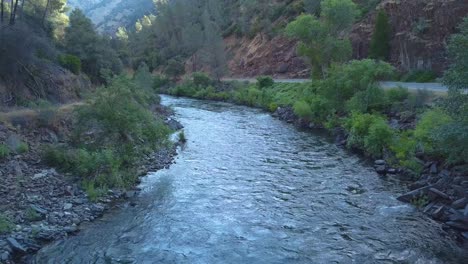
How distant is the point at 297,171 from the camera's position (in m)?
22.6

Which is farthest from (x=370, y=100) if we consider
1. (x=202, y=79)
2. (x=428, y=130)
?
(x=202, y=79)

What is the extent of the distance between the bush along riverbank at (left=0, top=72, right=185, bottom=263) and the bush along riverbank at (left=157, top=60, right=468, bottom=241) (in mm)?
12843

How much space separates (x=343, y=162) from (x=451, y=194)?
8.05 meters

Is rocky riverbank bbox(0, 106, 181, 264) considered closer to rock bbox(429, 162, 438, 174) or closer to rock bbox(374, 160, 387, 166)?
rock bbox(374, 160, 387, 166)

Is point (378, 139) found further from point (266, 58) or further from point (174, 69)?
point (174, 69)

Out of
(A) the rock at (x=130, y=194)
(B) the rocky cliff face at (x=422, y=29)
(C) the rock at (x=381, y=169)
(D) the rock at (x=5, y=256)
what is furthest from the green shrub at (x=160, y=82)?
(D) the rock at (x=5, y=256)

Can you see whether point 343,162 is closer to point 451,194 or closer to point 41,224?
point 451,194

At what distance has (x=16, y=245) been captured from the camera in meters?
13.4

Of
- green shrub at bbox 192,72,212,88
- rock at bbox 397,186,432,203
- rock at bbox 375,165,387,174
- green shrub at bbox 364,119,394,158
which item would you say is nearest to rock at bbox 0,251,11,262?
rock at bbox 397,186,432,203

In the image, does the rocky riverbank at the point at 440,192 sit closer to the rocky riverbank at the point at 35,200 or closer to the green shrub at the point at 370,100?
the green shrub at the point at 370,100

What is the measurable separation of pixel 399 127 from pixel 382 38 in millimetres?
24727

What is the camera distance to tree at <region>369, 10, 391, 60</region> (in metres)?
47.8

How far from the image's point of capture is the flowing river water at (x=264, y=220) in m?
13.3

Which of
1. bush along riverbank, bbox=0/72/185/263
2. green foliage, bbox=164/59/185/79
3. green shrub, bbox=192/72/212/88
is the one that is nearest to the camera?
bush along riverbank, bbox=0/72/185/263
